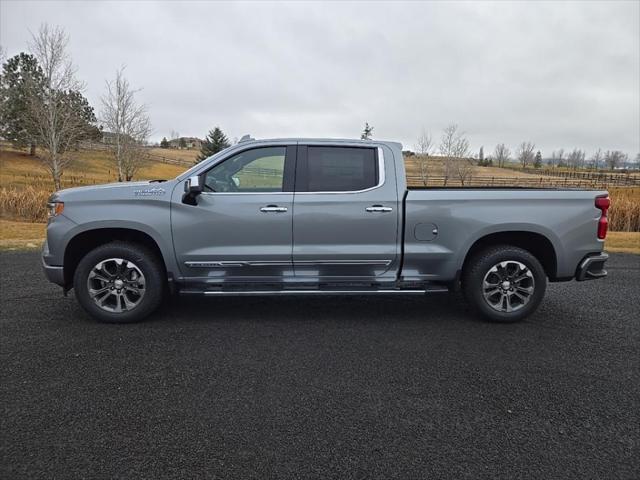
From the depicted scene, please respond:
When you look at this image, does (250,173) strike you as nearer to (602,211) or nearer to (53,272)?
(53,272)

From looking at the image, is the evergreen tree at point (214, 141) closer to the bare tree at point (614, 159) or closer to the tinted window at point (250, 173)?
the tinted window at point (250, 173)

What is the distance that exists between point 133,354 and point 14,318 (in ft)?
5.99

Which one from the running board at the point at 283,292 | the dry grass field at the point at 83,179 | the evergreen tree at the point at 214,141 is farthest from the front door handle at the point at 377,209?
the evergreen tree at the point at 214,141

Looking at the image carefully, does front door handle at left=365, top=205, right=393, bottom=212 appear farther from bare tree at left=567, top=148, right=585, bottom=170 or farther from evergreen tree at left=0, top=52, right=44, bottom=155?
bare tree at left=567, top=148, right=585, bottom=170

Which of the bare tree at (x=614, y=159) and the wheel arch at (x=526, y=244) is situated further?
the bare tree at (x=614, y=159)

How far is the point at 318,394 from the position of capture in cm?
285

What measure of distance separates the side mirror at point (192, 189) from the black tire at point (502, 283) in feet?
9.67

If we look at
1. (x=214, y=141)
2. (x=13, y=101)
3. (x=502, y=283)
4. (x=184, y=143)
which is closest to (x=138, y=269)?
(x=502, y=283)

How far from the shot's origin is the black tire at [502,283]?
420cm

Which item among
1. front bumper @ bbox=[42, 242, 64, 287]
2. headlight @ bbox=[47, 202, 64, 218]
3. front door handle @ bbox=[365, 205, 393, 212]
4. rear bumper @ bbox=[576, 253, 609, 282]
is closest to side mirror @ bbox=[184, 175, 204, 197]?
headlight @ bbox=[47, 202, 64, 218]

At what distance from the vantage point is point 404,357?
11.4 feet

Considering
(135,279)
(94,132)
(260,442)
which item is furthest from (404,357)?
(94,132)

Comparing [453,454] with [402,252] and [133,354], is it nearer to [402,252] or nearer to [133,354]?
[402,252]

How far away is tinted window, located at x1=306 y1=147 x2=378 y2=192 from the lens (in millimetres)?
4207
